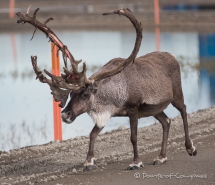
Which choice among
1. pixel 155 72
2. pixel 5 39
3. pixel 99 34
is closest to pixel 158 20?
pixel 99 34

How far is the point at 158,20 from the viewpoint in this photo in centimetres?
3856

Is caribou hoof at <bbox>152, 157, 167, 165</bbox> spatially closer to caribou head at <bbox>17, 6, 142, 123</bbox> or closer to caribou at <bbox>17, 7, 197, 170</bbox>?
caribou at <bbox>17, 7, 197, 170</bbox>

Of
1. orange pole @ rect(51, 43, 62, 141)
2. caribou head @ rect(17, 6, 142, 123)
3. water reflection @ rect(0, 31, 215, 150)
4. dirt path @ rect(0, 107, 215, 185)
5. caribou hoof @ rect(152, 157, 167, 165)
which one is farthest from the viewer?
water reflection @ rect(0, 31, 215, 150)

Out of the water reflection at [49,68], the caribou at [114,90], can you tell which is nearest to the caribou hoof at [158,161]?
the caribou at [114,90]

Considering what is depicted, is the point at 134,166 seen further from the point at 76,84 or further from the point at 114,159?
the point at 76,84

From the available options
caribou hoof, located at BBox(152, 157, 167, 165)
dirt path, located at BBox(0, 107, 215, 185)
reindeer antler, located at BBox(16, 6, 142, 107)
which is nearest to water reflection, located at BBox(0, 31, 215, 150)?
dirt path, located at BBox(0, 107, 215, 185)

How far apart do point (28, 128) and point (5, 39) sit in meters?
21.3

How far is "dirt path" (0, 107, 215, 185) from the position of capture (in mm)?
9898

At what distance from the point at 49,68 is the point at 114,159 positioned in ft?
43.4

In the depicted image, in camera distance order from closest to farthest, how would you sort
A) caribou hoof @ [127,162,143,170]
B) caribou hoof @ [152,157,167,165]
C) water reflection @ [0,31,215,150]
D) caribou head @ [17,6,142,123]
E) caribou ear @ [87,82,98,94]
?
caribou head @ [17,6,142,123]
caribou ear @ [87,82,98,94]
caribou hoof @ [127,162,143,170]
caribou hoof @ [152,157,167,165]
water reflection @ [0,31,215,150]

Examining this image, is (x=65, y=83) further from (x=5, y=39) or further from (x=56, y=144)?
(x=5, y=39)

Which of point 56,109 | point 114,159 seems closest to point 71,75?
point 114,159

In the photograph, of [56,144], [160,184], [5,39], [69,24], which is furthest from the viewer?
[69,24]

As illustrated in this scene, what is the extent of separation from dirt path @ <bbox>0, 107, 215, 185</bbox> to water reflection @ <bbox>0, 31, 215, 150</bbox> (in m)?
1.44
